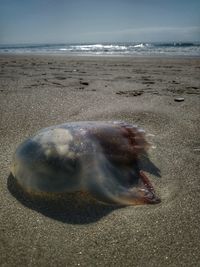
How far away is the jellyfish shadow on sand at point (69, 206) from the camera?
1.63 m

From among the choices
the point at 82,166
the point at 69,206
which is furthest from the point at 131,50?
the point at 69,206

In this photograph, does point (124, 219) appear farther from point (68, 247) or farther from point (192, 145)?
point (192, 145)

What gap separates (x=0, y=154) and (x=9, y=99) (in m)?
1.64

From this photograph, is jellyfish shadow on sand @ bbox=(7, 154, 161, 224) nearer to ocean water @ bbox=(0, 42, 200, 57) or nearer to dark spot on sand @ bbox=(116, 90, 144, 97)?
dark spot on sand @ bbox=(116, 90, 144, 97)

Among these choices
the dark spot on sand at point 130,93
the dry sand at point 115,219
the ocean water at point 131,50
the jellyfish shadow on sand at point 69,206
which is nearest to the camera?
the dry sand at point 115,219

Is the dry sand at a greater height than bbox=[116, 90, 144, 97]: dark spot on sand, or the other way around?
bbox=[116, 90, 144, 97]: dark spot on sand

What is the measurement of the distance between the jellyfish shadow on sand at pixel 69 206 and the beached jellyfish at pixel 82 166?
0.05m

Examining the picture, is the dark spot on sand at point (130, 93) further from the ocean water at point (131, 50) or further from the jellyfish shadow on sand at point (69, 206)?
the ocean water at point (131, 50)

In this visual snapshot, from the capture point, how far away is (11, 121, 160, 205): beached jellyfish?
1.69m

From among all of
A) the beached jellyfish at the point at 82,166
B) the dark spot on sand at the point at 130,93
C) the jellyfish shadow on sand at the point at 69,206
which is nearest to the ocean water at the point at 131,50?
the dark spot on sand at the point at 130,93

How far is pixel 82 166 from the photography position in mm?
1732

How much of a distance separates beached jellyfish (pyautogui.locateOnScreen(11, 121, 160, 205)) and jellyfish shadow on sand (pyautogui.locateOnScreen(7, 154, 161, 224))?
46 millimetres

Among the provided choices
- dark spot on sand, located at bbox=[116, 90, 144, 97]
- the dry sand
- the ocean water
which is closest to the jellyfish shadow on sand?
the dry sand

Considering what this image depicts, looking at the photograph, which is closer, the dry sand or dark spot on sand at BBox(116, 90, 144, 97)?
the dry sand
